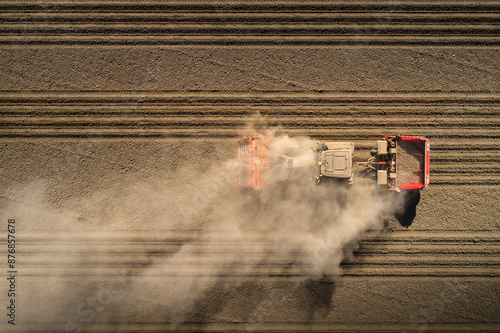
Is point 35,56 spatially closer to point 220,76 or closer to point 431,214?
point 220,76

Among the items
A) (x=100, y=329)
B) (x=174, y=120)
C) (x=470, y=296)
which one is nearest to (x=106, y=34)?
(x=174, y=120)

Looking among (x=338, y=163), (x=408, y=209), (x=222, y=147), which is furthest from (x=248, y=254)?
(x=408, y=209)

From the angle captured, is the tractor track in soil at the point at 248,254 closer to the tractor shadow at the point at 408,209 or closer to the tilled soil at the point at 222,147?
the tilled soil at the point at 222,147

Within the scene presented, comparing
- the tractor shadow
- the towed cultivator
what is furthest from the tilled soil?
the towed cultivator

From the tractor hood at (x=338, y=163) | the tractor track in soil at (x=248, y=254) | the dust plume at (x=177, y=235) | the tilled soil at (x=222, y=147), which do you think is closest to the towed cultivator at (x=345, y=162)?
the tractor hood at (x=338, y=163)

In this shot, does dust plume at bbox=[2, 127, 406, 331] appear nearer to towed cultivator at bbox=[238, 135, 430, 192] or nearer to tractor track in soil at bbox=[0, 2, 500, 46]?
towed cultivator at bbox=[238, 135, 430, 192]

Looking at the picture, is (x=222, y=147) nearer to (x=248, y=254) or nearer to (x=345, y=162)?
(x=248, y=254)
